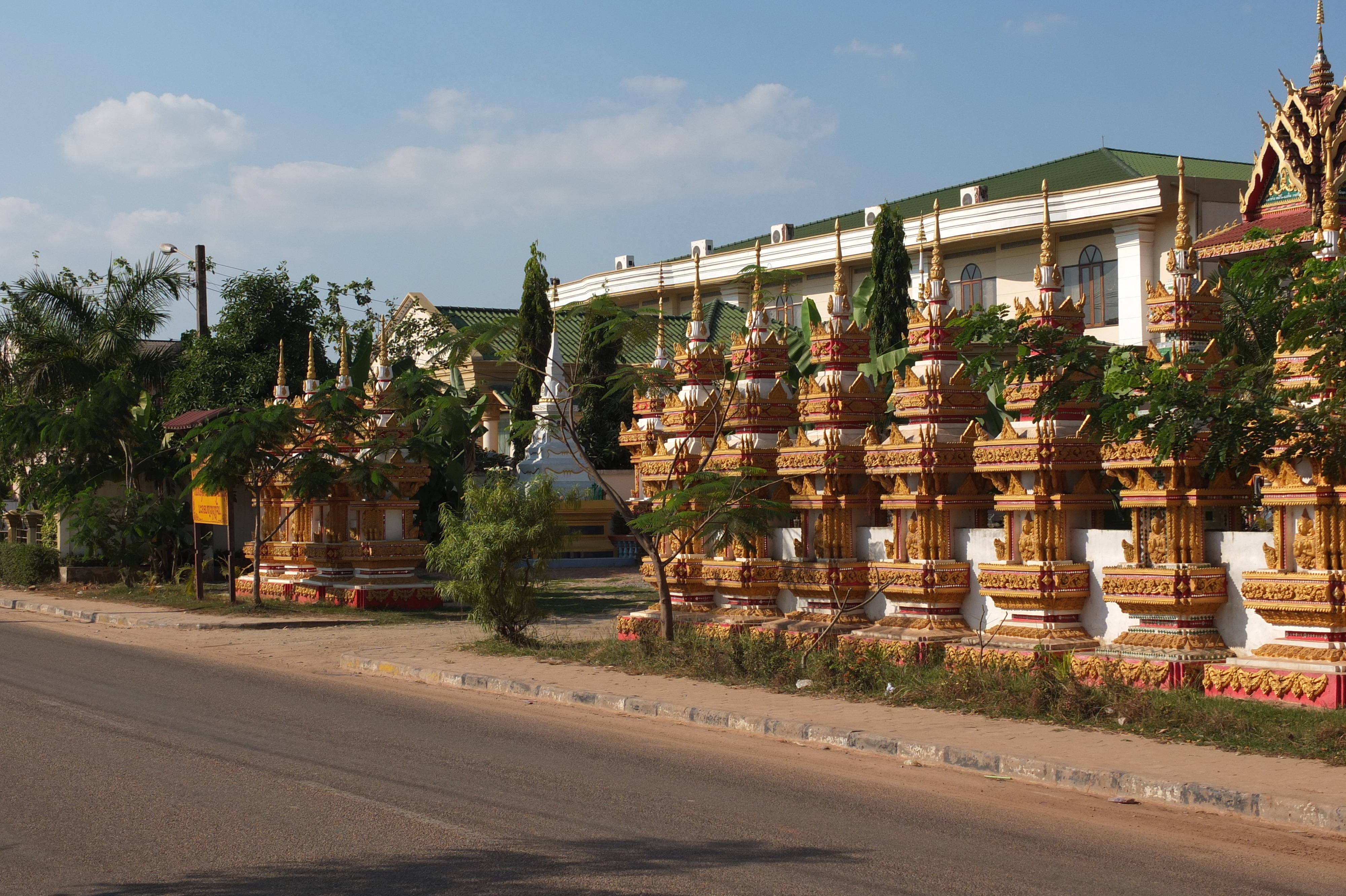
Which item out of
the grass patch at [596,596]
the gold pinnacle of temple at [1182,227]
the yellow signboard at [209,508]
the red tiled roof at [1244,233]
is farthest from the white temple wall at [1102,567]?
the yellow signboard at [209,508]

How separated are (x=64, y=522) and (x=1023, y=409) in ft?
88.2

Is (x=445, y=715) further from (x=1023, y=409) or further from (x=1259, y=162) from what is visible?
(x=1259, y=162)

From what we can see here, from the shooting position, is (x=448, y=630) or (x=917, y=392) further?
(x=448, y=630)

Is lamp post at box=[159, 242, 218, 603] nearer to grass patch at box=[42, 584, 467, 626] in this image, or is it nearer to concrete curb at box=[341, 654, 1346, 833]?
grass patch at box=[42, 584, 467, 626]

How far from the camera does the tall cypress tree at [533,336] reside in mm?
37312

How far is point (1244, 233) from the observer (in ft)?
69.3

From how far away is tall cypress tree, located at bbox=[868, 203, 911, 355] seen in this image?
98.8ft

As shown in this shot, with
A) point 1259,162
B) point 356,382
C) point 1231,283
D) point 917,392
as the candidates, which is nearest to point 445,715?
point 917,392

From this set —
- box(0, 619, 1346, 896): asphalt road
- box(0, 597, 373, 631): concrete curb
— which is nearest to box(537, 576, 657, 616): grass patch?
box(0, 597, 373, 631): concrete curb

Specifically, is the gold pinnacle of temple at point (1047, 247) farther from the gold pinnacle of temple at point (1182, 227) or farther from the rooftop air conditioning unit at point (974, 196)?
the rooftop air conditioning unit at point (974, 196)

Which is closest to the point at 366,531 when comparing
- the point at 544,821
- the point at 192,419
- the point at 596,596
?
the point at 596,596

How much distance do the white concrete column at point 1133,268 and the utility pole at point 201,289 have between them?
85.0 ft

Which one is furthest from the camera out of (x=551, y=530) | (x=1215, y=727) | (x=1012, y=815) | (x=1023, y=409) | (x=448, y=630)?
(x=448, y=630)

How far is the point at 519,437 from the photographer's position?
16672 mm
